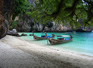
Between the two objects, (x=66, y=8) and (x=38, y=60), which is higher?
(x=66, y=8)

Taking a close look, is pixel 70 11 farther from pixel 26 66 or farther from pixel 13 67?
pixel 13 67

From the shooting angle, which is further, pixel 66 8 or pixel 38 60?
pixel 66 8

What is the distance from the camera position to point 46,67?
3.00 metres

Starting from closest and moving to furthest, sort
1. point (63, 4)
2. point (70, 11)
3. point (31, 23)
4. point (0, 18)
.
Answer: point (0, 18) < point (63, 4) < point (70, 11) < point (31, 23)

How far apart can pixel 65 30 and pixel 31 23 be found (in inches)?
1020

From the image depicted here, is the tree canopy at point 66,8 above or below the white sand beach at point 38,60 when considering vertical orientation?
above

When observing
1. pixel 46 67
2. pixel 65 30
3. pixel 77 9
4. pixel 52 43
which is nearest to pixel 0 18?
pixel 46 67

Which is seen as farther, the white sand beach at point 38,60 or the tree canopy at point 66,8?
the tree canopy at point 66,8

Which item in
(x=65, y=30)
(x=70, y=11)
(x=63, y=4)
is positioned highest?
(x=63, y=4)

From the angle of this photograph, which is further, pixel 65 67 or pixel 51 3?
pixel 51 3

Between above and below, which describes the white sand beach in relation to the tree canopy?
below

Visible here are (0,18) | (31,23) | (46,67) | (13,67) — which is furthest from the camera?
(31,23)

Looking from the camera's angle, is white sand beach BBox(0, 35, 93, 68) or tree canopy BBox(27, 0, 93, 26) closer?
white sand beach BBox(0, 35, 93, 68)

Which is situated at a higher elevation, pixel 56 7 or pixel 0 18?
pixel 56 7
